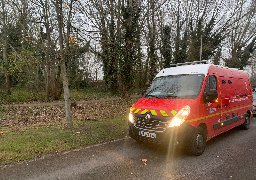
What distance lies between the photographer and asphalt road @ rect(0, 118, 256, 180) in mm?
4062

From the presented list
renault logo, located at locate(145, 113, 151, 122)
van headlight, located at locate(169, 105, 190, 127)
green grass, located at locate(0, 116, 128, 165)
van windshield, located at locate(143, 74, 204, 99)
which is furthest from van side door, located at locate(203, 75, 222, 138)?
green grass, located at locate(0, 116, 128, 165)

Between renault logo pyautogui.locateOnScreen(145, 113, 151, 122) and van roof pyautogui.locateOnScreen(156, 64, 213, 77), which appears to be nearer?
renault logo pyautogui.locateOnScreen(145, 113, 151, 122)

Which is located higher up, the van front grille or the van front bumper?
the van front grille

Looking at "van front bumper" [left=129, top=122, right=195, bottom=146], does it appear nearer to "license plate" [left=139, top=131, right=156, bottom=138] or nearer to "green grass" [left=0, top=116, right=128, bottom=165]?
"license plate" [left=139, top=131, right=156, bottom=138]

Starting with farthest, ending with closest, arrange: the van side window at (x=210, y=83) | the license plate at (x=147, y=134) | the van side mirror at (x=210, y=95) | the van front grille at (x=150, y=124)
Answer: the van side window at (x=210, y=83) < the van side mirror at (x=210, y=95) < the license plate at (x=147, y=134) < the van front grille at (x=150, y=124)

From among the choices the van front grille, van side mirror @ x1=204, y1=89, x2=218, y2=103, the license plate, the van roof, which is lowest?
the license plate

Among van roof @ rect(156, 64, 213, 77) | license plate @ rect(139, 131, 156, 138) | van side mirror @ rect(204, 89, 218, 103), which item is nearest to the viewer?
license plate @ rect(139, 131, 156, 138)

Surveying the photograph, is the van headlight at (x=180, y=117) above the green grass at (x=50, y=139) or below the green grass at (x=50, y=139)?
above

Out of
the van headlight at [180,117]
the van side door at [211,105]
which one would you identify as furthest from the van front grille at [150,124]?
the van side door at [211,105]

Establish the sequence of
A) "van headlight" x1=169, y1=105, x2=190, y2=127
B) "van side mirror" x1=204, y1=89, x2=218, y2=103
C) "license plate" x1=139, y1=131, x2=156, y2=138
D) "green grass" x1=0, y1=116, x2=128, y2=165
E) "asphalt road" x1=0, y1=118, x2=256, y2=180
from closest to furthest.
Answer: "asphalt road" x1=0, y1=118, x2=256, y2=180 < "van headlight" x1=169, y1=105, x2=190, y2=127 < "license plate" x1=139, y1=131, x2=156, y2=138 < "green grass" x1=0, y1=116, x2=128, y2=165 < "van side mirror" x1=204, y1=89, x2=218, y2=103

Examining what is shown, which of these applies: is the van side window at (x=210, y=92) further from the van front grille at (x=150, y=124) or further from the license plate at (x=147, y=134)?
the license plate at (x=147, y=134)

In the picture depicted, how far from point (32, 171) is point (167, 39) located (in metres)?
20.6

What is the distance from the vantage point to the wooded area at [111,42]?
8.84 m

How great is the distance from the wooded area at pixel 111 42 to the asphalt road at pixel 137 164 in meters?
3.06
